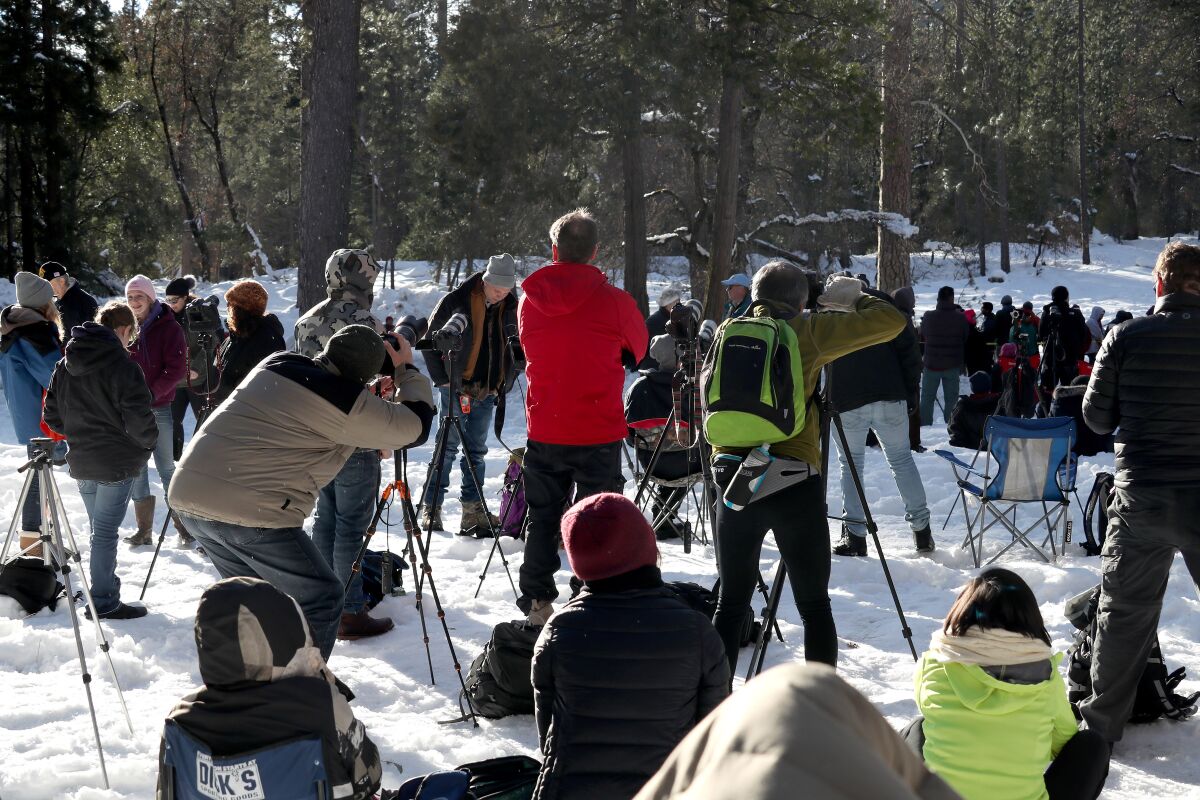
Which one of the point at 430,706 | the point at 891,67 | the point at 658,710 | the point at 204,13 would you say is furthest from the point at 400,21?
the point at 658,710

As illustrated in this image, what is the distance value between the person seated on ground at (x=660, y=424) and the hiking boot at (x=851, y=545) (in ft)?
3.34

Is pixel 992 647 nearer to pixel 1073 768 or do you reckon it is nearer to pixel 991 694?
pixel 991 694

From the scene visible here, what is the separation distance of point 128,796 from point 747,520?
2365 millimetres

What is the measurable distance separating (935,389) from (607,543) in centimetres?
1094

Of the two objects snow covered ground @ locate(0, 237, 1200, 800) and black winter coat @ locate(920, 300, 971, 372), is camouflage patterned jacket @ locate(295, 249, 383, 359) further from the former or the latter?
black winter coat @ locate(920, 300, 971, 372)

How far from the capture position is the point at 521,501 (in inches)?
298

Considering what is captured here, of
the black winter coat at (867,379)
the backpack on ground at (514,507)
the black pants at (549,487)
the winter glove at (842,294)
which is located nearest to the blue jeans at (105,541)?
the backpack on ground at (514,507)

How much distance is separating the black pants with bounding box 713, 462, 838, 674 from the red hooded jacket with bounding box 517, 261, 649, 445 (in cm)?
106

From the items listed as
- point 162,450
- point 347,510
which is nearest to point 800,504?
point 347,510

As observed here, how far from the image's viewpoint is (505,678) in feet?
15.3

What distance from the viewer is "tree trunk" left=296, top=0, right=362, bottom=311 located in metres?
11.1

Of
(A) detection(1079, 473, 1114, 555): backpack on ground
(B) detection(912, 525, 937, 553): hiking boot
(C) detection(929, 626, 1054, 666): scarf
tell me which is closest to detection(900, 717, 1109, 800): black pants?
(C) detection(929, 626, 1054, 666): scarf

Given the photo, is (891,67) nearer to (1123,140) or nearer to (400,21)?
(400,21)

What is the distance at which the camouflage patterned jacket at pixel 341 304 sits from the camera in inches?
217
